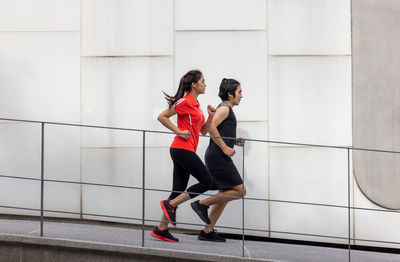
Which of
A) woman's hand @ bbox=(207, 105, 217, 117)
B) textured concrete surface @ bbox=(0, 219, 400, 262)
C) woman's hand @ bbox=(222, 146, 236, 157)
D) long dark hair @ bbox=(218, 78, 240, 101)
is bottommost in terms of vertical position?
textured concrete surface @ bbox=(0, 219, 400, 262)

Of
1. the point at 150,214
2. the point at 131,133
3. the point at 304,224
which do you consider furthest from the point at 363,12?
the point at 150,214

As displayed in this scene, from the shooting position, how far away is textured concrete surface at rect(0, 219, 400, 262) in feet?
13.9

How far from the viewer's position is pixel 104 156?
587 cm

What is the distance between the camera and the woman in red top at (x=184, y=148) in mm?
4551

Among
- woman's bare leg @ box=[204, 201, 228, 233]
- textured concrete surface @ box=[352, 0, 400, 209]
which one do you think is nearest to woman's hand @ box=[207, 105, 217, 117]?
woman's bare leg @ box=[204, 201, 228, 233]

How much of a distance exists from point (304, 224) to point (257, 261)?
167 centimetres

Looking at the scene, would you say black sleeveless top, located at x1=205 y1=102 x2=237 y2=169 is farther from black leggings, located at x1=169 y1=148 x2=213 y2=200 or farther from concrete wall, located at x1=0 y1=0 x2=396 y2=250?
concrete wall, located at x1=0 y1=0 x2=396 y2=250

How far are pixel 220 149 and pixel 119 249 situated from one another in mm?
1341

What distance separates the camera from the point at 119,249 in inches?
168

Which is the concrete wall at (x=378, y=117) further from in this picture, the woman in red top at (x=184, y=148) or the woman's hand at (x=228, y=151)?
the woman in red top at (x=184, y=148)

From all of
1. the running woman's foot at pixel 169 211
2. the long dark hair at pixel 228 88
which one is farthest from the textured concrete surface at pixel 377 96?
the running woman's foot at pixel 169 211

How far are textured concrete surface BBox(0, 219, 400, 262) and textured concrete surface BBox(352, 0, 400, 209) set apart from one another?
107 cm

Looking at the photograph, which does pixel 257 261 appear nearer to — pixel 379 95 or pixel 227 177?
pixel 227 177

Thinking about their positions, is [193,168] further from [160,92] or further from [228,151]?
[160,92]
